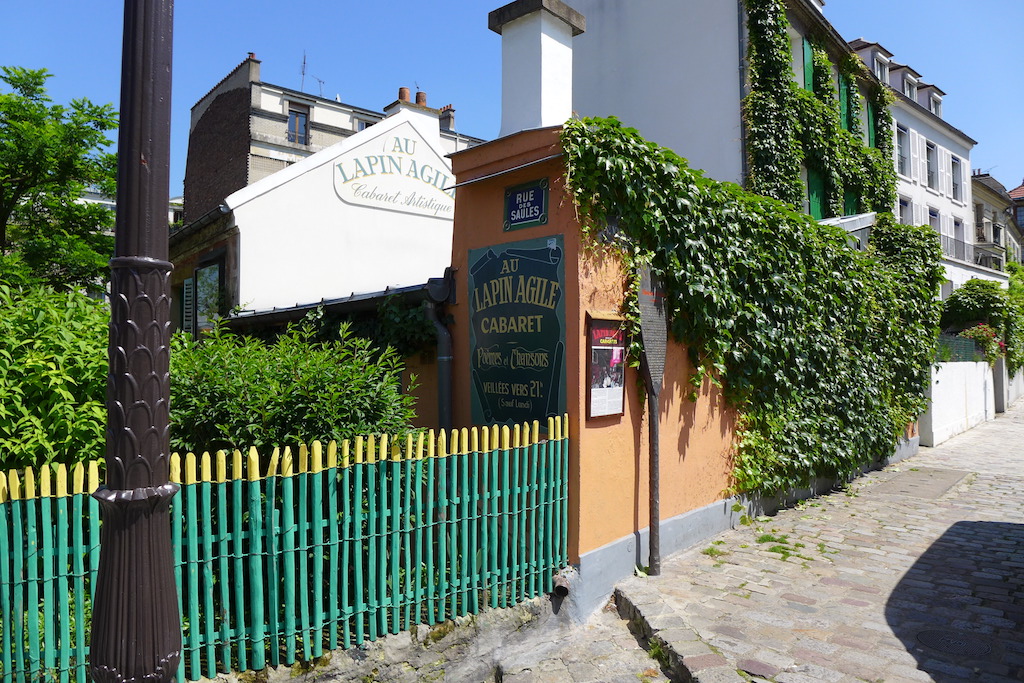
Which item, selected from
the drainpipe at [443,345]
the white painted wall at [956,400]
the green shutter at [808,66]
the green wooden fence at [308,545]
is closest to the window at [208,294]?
the drainpipe at [443,345]

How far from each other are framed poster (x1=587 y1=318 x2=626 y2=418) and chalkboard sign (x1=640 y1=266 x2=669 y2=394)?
0.26 metres

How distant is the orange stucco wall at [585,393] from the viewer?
515cm

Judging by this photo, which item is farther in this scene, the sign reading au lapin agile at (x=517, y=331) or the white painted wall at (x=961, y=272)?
the white painted wall at (x=961, y=272)

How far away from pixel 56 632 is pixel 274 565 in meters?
1.00

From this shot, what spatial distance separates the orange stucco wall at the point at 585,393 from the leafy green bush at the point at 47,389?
9.78 ft

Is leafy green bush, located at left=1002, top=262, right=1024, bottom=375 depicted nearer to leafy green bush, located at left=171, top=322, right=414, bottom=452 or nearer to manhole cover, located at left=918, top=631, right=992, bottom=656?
manhole cover, located at left=918, top=631, right=992, bottom=656

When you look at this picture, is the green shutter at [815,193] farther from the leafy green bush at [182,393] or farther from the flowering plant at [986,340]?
the leafy green bush at [182,393]

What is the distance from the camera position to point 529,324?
18.0 feet

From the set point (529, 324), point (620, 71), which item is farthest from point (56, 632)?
point (620, 71)

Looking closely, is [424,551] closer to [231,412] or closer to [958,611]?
[231,412]

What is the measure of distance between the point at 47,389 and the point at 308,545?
1704 millimetres

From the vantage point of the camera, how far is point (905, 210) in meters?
25.7

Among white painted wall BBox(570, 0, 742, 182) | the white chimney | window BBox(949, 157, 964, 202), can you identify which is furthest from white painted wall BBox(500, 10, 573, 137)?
window BBox(949, 157, 964, 202)

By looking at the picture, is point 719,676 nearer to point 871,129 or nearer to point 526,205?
point 526,205
